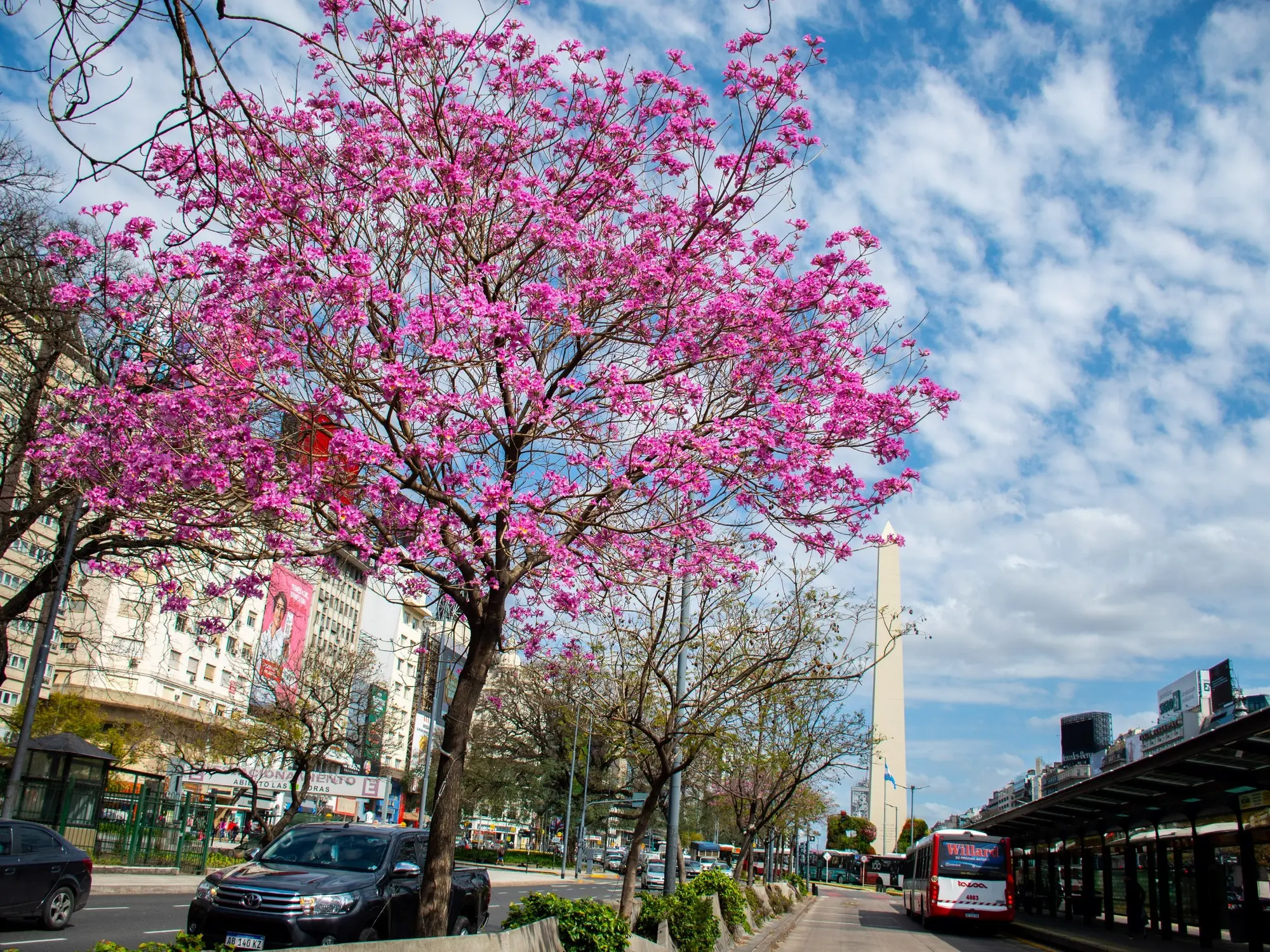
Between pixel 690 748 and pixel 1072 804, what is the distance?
528 inches

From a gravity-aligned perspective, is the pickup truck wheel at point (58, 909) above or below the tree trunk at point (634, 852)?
below

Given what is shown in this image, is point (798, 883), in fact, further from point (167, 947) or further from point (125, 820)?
point (167, 947)

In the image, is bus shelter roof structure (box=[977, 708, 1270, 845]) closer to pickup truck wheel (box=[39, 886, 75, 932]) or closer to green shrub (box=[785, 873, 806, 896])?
pickup truck wheel (box=[39, 886, 75, 932])

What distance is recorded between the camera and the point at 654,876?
149ft

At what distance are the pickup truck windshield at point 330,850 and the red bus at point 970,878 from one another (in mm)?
22822

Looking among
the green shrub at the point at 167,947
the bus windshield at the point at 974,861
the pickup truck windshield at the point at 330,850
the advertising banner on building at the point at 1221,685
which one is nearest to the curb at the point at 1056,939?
the bus windshield at the point at 974,861

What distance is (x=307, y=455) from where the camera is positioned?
8.19m

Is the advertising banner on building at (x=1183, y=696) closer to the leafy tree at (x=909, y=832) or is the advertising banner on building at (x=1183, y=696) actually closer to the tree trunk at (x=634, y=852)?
the leafy tree at (x=909, y=832)

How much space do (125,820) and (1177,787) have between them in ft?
79.5

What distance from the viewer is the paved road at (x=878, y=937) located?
873 inches

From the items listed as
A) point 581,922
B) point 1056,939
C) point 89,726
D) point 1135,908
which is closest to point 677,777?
point 581,922

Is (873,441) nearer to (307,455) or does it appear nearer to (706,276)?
(706,276)

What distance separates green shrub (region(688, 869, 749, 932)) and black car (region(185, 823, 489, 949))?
21.4 ft

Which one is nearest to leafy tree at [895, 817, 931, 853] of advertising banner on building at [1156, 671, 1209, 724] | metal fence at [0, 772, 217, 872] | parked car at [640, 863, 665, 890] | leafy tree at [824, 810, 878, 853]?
leafy tree at [824, 810, 878, 853]
